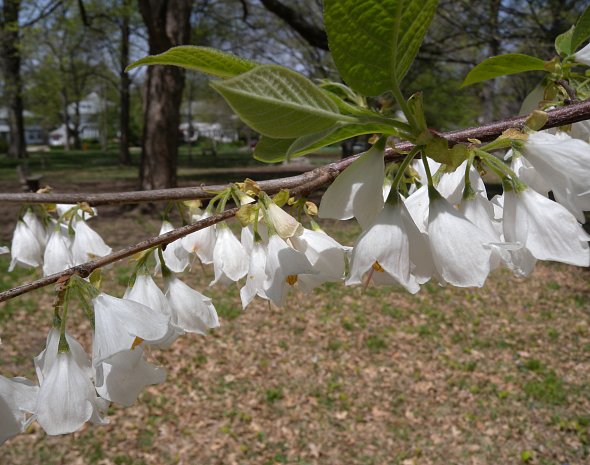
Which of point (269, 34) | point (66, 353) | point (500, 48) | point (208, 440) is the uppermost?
point (269, 34)

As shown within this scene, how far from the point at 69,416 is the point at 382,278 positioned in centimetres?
64

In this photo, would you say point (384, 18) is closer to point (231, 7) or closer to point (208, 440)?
point (208, 440)

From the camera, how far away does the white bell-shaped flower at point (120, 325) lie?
3.12ft

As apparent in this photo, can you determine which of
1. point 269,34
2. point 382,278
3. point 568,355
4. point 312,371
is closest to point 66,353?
point 382,278

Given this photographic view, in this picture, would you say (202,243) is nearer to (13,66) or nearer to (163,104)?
(163,104)

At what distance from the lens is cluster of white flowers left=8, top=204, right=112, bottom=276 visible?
6.18ft

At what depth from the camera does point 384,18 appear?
0.56 meters

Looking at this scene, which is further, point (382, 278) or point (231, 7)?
point (231, 7)

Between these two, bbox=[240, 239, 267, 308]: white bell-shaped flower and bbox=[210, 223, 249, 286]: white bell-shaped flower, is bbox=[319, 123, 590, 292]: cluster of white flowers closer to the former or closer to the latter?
bbox=[240, 239, 267, 308]: white bell-shaped flower

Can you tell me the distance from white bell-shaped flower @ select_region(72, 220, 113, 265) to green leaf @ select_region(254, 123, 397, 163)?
1343 mm

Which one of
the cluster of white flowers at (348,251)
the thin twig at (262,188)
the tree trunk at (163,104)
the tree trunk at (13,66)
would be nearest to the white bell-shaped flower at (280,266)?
the cluster of white flowers at (348,251)

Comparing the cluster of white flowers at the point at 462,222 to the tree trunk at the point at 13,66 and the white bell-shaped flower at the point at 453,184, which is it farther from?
the tree trunk at the point at 13,66

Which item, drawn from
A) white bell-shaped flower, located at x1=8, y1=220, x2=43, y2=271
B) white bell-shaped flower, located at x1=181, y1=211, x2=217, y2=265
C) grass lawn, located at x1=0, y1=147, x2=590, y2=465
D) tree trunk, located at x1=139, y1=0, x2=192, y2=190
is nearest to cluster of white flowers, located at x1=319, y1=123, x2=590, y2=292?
white bell-shaped flower, located at x1=181, y1=211, x2=217, y2=265

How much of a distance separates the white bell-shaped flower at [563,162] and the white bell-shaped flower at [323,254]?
38 centimetres
